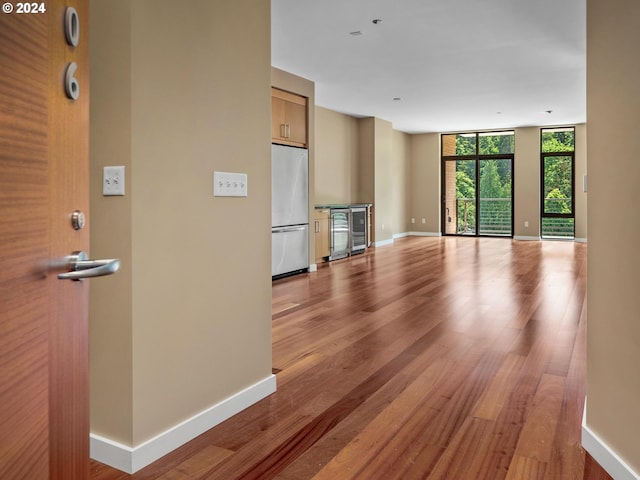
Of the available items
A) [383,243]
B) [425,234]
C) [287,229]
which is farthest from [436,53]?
[425,234]

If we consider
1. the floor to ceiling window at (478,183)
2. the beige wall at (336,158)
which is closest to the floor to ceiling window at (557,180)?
the floor to ceiling window at (478,183)

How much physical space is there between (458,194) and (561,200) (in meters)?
2.33

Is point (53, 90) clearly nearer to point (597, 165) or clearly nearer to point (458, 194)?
point (597, 165)

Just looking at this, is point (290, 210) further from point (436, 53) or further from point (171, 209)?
point (171, 209)

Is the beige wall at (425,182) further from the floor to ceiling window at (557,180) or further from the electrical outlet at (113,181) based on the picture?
the electrical outlet at (113,181)

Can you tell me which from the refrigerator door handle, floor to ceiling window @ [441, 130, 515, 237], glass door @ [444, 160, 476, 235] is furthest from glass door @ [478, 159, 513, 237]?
the refrigerator door handle

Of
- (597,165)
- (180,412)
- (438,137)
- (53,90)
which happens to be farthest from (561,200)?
(53,90)

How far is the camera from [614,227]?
172 centimetres

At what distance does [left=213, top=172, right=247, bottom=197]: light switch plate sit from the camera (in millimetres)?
2135

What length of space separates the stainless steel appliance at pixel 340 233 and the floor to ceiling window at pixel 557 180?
539 centimetres

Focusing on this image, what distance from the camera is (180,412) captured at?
2010mm

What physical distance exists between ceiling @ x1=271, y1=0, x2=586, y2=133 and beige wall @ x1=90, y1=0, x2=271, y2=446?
231 cm

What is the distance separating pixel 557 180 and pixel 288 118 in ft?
24.2

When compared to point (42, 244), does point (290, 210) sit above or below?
above
